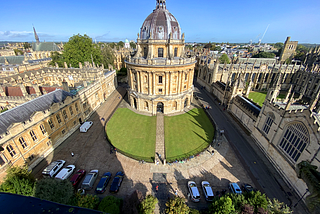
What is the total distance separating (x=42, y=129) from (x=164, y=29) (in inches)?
1242

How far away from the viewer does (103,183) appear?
1730 centimetres

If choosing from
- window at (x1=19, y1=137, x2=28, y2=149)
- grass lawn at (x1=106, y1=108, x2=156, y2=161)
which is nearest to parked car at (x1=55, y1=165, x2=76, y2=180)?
window at (x1=19, y1=137, x2=28, y2=149)

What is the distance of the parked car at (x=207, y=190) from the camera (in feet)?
53.0

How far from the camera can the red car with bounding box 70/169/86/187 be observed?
17564mm

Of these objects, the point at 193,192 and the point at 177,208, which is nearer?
the point at 177,208

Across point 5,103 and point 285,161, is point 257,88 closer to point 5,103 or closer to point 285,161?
point 285,161

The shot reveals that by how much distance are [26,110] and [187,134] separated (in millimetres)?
27657

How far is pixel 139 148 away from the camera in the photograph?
23.9 m

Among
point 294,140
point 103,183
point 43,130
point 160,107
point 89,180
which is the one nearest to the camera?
point 103,183

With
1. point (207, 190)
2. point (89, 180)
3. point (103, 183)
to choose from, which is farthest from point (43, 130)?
point (207, 190)

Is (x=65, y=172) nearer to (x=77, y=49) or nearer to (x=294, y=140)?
(x=294, y=140)

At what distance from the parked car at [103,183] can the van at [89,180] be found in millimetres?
1134

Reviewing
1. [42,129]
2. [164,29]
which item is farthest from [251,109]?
[42,129]

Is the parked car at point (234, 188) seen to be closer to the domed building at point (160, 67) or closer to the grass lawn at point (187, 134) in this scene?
the grass lawn at point (187, 134)
